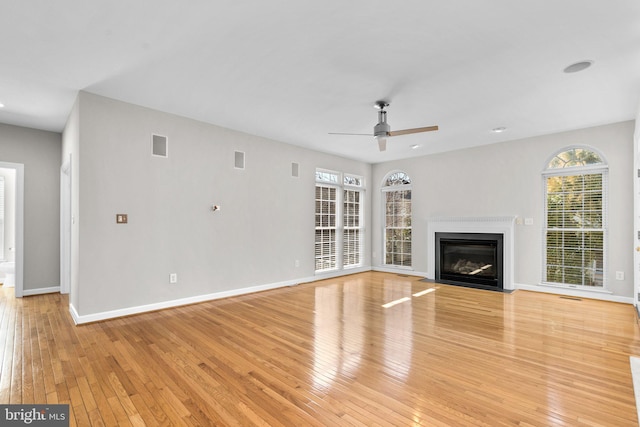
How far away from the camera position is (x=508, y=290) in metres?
5.77

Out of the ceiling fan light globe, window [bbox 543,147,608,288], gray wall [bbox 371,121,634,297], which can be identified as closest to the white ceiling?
the ceiling fan light globe

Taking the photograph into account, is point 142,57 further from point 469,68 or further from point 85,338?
point 469,68

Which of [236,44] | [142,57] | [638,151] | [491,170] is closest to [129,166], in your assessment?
[142,57]

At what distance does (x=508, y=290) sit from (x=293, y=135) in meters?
4.76

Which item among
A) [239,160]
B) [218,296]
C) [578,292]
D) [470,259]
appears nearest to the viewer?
[218,296]

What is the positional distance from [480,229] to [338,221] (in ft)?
9.65

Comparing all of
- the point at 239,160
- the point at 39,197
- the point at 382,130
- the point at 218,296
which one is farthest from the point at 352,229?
the point at 39,197

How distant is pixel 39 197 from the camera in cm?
532

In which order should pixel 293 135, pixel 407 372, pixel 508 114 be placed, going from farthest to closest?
1. pixel 293 135
2. pixel 508 114
3. pixel 407 372

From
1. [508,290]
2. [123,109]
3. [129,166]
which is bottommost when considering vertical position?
[508,290]

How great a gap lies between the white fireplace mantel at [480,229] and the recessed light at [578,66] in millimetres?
3214

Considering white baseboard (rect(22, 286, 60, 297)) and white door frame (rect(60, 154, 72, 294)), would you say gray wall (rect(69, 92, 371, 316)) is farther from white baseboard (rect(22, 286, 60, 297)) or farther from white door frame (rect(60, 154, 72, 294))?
white baseboard (rect(22, 286, 60, 297))

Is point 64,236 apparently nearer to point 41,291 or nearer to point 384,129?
point 41,291

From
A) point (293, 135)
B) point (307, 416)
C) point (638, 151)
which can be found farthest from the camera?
point (293, 135)
